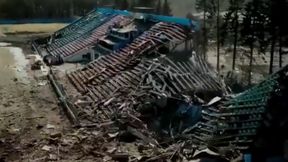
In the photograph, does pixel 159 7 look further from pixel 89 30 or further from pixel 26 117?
pixel 26 117

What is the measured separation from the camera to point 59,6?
69750mm

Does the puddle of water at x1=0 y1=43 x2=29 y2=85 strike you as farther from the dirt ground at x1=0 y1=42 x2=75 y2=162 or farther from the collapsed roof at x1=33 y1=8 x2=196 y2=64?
the collapsed roof at x1=33 y1=8 x2=196 y2=64

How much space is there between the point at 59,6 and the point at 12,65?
33947 mm

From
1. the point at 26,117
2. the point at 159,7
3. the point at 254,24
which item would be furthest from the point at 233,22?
the point at 159,7

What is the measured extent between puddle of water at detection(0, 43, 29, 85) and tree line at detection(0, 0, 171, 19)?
74.8 feet

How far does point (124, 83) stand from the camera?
26.3m

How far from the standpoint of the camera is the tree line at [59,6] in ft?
218

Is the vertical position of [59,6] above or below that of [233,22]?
below

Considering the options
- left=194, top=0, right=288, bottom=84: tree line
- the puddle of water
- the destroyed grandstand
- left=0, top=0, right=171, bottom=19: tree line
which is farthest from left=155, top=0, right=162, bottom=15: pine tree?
the destroyed grandstand

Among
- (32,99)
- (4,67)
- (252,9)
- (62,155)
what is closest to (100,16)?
(4,67)

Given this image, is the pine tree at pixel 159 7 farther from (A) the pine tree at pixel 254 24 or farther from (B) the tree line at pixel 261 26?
(A) the pine tree at pixel 254 24

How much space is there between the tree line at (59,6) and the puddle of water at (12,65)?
2281cm

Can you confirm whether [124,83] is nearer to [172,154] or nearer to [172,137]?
[172,137]

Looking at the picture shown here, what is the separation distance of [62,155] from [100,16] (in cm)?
2992
